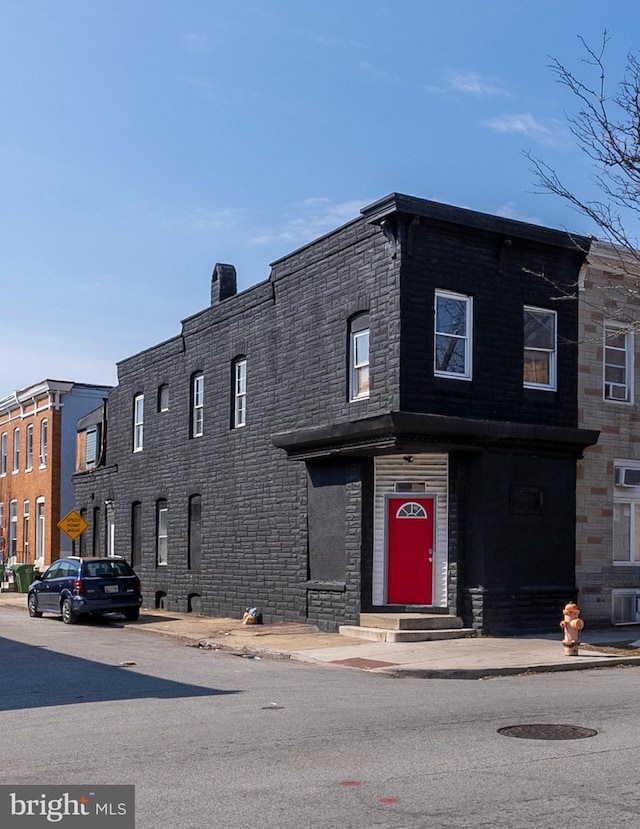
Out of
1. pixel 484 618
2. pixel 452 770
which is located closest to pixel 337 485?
pixel 484 618

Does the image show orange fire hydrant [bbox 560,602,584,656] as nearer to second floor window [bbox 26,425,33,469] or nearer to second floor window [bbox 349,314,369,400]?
second floor window [bbox 349,314,369,400]

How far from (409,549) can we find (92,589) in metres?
8.04

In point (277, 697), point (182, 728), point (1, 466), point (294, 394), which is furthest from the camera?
point (1, 466)

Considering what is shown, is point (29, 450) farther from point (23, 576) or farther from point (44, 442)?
point (23, 576)

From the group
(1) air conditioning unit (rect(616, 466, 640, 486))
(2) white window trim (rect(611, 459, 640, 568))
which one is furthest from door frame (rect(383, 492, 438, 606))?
(1) air conditioning unit (rect(616, 466, 640, 486))

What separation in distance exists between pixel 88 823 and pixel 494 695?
7.51m

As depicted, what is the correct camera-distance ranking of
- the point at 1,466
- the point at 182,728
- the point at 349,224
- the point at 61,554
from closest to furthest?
Answer: the point at 182,728
the point at 349,224
the point at 61,554
the point at 1,466

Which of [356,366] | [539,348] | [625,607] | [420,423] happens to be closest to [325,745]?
[420,423]

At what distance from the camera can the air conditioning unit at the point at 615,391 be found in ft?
75.0

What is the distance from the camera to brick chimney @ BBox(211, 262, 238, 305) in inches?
1149

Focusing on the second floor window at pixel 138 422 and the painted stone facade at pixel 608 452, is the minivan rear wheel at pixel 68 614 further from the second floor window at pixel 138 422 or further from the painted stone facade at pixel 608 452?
the painted stone facade at pixel 608 452

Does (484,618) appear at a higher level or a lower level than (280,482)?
lower

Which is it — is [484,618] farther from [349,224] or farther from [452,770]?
[452,770]

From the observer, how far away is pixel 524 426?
67.1 ft
